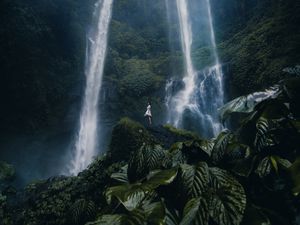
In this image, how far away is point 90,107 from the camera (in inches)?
665

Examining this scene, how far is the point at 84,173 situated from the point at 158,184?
514 centimetres

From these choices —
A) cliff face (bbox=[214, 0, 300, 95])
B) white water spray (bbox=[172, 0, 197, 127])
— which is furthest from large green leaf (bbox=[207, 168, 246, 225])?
white water spray (bbox=[172, 0, 197, 127])

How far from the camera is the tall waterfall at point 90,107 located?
52.6ft

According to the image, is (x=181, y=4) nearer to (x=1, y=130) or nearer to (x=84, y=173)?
(x=1, y=130)

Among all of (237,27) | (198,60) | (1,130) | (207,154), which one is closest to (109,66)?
(198,60)

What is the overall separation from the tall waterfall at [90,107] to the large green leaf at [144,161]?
14.1 m

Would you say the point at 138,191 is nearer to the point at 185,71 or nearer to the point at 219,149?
the point at 219,149

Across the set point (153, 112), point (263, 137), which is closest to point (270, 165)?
point (263, 137)

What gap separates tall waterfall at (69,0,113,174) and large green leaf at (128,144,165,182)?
14088 mm

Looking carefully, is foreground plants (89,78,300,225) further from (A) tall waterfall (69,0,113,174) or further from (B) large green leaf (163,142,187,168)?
(A) tall waterfall (69,0,113,174)

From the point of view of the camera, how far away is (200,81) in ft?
54.6

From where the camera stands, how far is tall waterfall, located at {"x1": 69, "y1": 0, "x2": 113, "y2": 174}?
52.6 ft

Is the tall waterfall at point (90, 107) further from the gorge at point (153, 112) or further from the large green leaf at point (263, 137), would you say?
the large green leaf at point (263, 137)

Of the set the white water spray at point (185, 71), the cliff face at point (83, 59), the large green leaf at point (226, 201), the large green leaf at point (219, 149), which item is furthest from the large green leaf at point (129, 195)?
the white water spray at point (185, 71)
